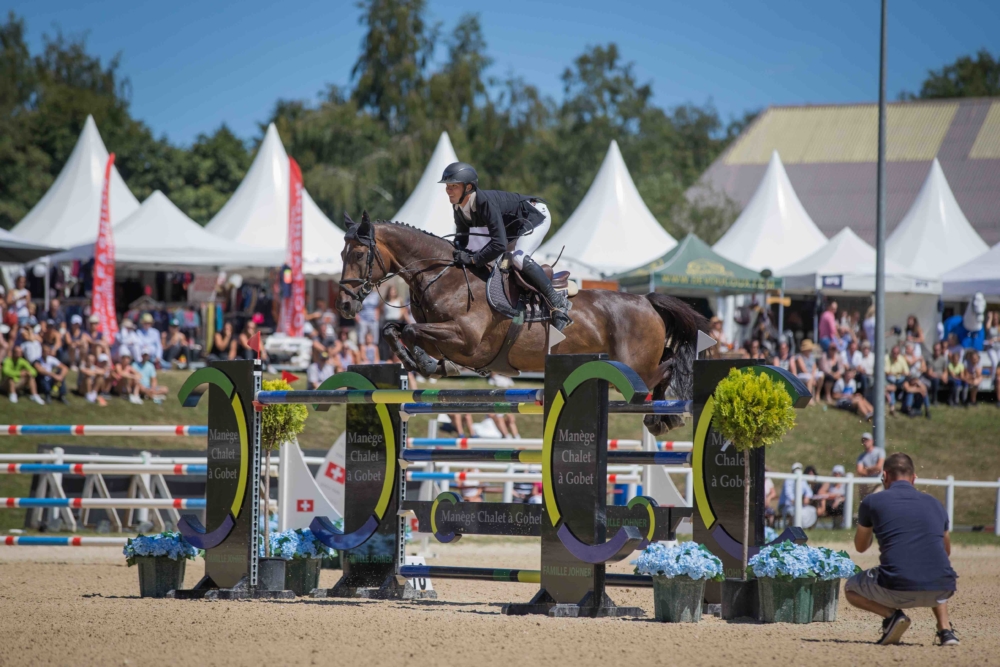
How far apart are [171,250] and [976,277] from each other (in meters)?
13.3

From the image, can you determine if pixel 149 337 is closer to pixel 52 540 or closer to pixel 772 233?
pixel 52 540

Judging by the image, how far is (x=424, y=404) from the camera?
21.9 ft

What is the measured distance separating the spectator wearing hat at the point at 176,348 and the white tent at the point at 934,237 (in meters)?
13.1

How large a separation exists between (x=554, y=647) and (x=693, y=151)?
5245cm

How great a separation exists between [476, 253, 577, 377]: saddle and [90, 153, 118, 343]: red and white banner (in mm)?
10198

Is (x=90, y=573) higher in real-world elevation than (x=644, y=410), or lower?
lower

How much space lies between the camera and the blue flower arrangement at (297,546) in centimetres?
707

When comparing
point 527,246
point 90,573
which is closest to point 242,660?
point 527,246

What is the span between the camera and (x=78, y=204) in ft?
71.3

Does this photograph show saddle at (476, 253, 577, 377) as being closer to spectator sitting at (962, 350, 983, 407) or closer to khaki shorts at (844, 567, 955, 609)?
khaki shorts at (844, 567, 955, 609)

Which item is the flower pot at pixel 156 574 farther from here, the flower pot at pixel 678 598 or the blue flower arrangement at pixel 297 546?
the flower pot at pixel 678 598

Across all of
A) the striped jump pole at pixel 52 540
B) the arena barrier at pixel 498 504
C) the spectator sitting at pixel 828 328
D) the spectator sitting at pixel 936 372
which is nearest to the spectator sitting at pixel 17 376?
the striped jump pole at pixel 52 540

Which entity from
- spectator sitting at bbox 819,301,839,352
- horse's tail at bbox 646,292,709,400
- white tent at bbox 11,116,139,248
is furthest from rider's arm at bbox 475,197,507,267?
white tent at bbox 11,116,139,248

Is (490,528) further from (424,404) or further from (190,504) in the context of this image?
(190,504)
